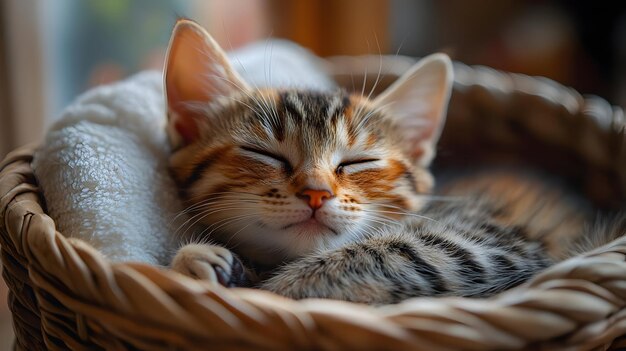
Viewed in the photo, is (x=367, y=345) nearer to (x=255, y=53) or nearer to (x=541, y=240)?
(x=541, y=240)

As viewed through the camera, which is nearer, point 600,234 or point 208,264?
point 208,264

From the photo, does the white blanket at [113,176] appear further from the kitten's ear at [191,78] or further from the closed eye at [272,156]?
the closed eye at [272,156]

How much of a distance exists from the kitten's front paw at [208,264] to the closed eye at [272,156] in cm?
18

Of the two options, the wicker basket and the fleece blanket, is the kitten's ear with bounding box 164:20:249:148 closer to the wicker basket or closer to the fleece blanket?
the fleece blanket

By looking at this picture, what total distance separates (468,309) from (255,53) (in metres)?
1.12

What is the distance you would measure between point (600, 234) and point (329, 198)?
0.59 meters

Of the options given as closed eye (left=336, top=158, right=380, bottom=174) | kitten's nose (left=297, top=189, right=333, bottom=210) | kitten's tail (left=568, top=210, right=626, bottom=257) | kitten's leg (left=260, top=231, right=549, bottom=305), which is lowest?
kitten's tail (left=568, top=210, right=626, bottom=257)

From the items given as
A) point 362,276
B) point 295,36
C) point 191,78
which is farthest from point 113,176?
point 295,36

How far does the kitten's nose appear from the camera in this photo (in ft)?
2.81

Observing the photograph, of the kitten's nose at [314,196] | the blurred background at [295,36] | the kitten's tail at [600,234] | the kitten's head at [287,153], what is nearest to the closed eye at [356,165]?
the kitten's head at [287,153]

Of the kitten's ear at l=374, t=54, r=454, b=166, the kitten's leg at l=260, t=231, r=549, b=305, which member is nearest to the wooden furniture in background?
the kitten's ear at l=374, t=54, r=454, b=166

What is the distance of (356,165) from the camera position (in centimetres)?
100

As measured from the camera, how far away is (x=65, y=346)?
0.74 meters

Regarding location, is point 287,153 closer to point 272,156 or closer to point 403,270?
point 272,156
